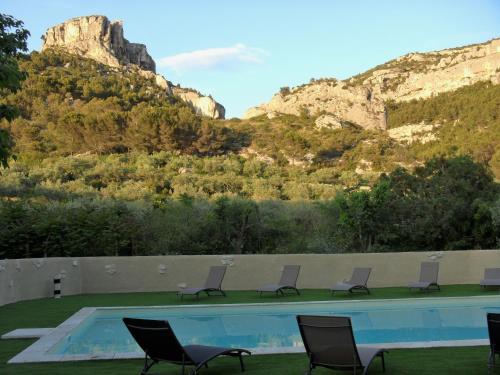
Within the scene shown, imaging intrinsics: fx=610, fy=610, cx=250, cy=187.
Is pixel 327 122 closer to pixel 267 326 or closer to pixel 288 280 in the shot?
pixel 288 280

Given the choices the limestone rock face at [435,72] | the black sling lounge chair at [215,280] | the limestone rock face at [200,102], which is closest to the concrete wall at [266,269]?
the black sling lounge chair at [215,280]

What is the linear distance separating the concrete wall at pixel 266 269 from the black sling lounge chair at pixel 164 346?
9.75m

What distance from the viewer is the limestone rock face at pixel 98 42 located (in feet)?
232

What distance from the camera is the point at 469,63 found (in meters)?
61.8

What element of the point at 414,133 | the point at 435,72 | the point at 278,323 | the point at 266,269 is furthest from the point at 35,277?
the point at 435,72

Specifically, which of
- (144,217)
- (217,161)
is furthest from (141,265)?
(217,161)

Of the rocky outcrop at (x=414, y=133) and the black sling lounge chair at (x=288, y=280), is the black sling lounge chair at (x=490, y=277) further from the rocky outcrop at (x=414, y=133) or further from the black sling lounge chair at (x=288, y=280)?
the rocky outcrop at (x=414, y=133)

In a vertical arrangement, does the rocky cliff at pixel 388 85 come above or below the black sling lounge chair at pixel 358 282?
above

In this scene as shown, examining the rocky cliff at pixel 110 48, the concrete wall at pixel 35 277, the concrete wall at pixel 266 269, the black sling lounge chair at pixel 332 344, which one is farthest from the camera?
the rocky cliff at pixel 110 48

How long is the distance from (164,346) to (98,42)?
2823 inches

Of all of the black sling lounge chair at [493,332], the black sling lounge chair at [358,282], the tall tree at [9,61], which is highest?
the tall tree at [9,61]

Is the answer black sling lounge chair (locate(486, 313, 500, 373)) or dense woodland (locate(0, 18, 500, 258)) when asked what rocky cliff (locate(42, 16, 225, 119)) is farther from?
black sling lounge chair (locate(486, 313, 500, 373))

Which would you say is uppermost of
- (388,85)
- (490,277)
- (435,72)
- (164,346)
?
(435,72)

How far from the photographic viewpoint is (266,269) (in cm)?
1528
